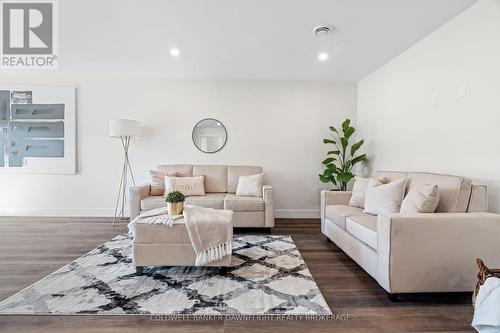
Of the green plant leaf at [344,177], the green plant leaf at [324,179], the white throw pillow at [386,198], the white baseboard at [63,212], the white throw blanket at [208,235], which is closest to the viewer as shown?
the white throw blanket at [208,235]

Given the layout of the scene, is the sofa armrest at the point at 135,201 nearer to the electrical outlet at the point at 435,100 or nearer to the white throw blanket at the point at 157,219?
the white throw blanket at the point at 157,219

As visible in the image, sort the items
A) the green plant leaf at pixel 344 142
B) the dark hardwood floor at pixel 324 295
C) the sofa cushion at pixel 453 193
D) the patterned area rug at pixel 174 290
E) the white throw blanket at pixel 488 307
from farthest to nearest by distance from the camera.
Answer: the green plant leaf at pixel 344 142, the sofa cushion at pixel 453 193, the patterned area rug at pixel 174 290, the dark hardwood floor at pixel 324 295, the white throw blanket at pixel 488 307

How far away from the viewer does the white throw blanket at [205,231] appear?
2.11 meters

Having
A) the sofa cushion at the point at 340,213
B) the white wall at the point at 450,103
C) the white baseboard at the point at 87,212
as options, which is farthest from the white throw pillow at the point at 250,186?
the white wall at the point at 450,103

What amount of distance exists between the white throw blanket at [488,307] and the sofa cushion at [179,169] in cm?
365

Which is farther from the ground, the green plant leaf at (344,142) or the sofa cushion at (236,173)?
the green plant leaf at (344,142)

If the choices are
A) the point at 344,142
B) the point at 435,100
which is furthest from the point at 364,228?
the point at 344,142

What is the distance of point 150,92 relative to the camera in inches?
173

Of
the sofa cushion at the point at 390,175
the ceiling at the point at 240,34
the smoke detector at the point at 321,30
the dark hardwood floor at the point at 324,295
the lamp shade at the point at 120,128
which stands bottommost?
the dark hardwood floor at the point at 324,295

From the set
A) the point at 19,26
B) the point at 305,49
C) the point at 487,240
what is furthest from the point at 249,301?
the point at 19,26

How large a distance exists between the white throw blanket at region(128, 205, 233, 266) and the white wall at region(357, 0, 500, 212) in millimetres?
2272

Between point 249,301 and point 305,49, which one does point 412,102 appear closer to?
point 305,49

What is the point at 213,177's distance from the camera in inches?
163

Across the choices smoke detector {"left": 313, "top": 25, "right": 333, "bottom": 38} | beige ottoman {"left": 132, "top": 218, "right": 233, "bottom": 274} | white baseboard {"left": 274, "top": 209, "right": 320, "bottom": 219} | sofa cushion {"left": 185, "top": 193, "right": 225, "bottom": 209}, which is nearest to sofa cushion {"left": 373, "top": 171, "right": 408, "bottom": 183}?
white baseboard {"left": 274, "top": 209, "right": 320, "bottom": 219}
